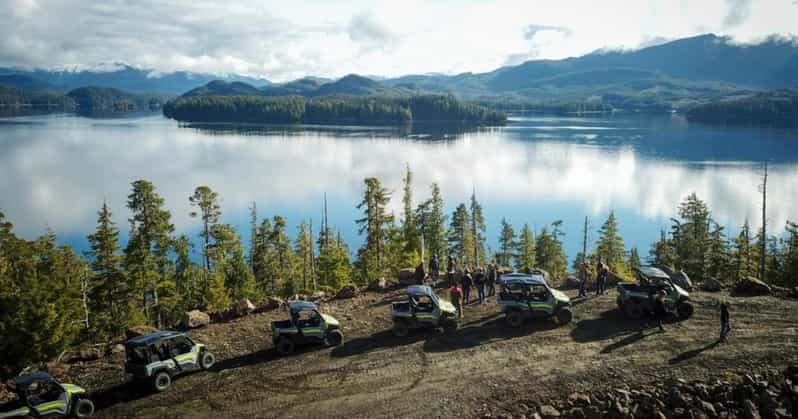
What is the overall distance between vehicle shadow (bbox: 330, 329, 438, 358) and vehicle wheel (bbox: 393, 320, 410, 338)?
7.1 inches

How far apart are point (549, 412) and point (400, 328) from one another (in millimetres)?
7816

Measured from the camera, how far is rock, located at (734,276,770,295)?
84.1 feet

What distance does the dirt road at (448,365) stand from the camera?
55.1 ft

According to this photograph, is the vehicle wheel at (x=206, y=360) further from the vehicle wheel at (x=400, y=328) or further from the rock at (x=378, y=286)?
the rock at (x=378, y=286)

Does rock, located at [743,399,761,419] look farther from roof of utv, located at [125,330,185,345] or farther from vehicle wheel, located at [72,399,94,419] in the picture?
vehicle wheel, located at [72,399,94,419]

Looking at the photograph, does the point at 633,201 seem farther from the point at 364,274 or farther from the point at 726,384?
the point at 726,384

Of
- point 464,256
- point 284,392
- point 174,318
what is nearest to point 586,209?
point 464,256

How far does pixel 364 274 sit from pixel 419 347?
31.9 metres

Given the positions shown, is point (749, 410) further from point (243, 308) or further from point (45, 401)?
point (45, 401)

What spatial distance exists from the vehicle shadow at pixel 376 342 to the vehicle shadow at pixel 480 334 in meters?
0.58

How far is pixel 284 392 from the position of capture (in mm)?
17531

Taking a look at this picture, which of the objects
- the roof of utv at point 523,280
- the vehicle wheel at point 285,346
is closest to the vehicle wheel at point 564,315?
the roof of utv at point 523,280

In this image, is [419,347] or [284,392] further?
[419,347]

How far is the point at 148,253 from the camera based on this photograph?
141ft
